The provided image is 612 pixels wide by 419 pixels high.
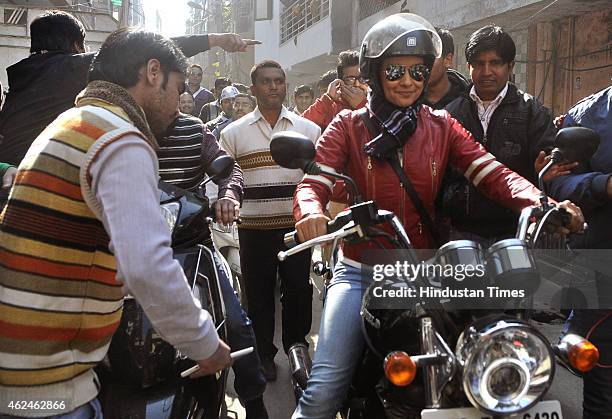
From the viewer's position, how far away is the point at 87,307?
1468 millimetres

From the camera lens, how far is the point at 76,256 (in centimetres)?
143

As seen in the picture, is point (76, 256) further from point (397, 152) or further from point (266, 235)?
point (266, 235)

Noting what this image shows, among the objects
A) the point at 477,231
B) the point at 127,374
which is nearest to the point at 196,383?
the point at 127,374

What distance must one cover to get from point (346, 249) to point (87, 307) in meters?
1.16

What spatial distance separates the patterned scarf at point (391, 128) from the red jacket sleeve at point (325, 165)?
135 mm

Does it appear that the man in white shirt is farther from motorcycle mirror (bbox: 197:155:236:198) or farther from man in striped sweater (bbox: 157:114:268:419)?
motorcycle mirror (bbox: 197:155:236:198)

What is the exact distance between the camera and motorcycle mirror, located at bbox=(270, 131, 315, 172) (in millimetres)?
1923

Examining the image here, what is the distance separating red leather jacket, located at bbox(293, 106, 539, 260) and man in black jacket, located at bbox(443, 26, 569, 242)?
0.46 meters

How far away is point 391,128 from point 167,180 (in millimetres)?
1246

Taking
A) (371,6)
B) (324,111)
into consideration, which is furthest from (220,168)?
(371,6)

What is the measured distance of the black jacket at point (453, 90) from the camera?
350cm

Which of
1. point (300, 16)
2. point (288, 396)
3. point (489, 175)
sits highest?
point (300, 16)
